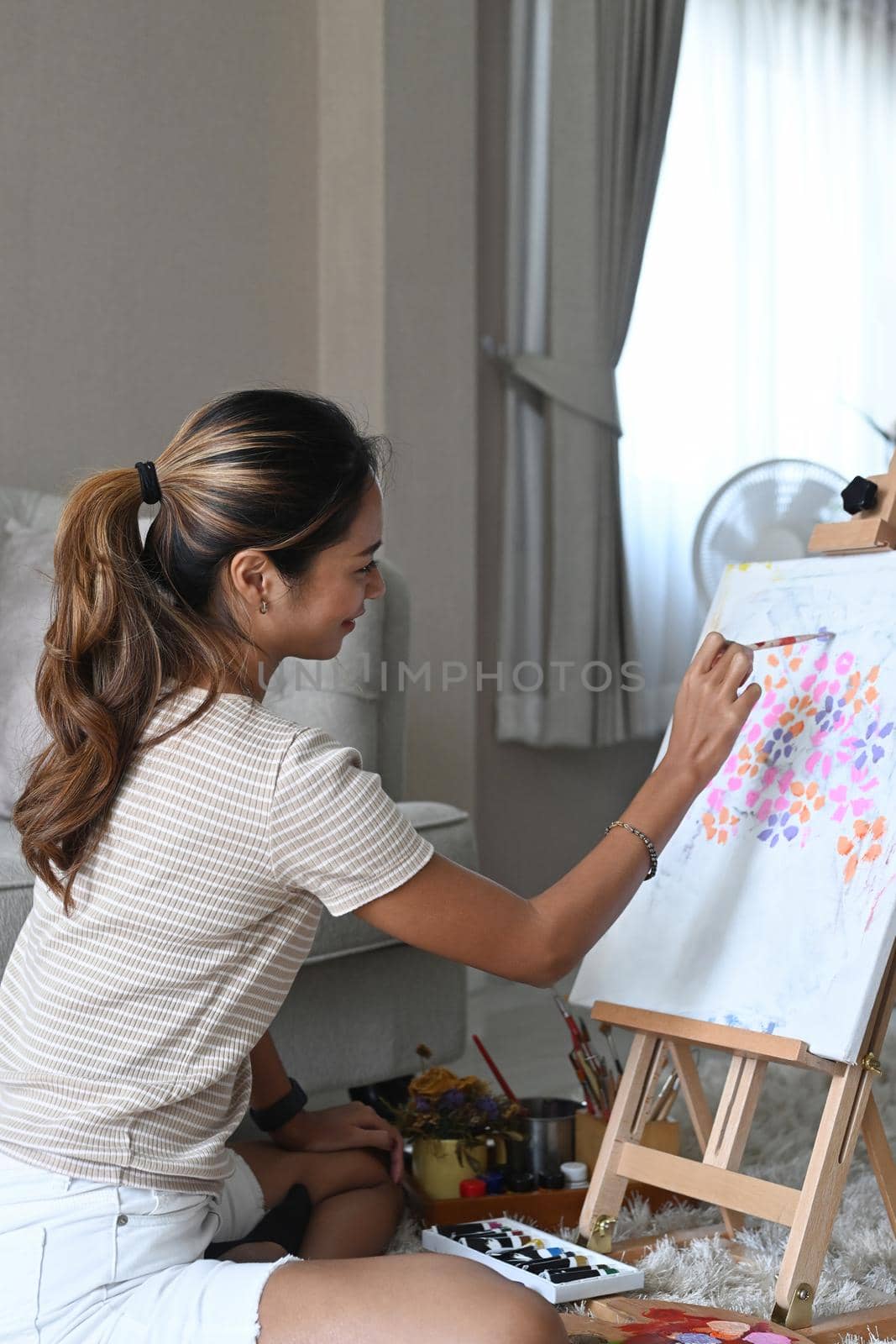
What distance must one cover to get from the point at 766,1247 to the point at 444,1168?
41cm

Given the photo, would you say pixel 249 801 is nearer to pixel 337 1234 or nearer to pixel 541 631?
pixel 337 1234

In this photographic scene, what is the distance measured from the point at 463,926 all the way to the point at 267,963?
0.17 meters

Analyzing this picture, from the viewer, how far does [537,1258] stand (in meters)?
1.53

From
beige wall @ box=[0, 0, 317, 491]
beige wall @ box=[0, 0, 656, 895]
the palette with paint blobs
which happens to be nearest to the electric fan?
beige wall @ box=[0, 0, 656, 895]

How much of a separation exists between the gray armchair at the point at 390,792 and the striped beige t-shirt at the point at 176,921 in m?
0.75

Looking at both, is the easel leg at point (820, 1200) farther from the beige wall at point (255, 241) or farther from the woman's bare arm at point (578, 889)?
the beige wall at point (255, 241)

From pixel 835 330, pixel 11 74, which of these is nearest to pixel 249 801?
pixel 11 74

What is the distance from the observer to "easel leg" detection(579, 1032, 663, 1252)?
1.64m

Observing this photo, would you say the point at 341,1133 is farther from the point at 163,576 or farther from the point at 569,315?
the point at 569,315

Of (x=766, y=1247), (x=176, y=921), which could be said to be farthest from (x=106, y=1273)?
(x=766, y=1247)

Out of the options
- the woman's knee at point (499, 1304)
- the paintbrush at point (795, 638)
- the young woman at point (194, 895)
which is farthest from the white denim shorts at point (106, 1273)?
the paintbrush at point (795, 638)

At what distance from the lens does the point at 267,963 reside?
1.18 metres

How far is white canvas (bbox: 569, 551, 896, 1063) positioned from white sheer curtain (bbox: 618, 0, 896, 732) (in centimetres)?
189

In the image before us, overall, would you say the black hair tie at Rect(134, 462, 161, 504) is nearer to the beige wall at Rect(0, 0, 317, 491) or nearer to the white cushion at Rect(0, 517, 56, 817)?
the white cushion at Rect(0, 517, 56, 817)
